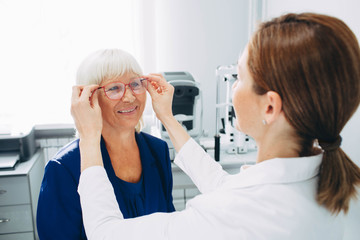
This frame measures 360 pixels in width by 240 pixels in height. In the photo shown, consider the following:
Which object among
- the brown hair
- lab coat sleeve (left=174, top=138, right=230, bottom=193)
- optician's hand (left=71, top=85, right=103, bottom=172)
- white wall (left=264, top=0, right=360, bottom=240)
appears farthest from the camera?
white wall (left=264, top=0, right=360, bottom=240)

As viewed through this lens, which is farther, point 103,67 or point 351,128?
point 351,128

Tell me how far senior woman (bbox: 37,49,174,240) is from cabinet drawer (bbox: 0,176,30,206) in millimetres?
1104

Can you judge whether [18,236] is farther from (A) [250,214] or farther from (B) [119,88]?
(A) [250,214]

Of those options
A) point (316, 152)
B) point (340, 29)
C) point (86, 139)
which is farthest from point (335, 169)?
point (86, 139)

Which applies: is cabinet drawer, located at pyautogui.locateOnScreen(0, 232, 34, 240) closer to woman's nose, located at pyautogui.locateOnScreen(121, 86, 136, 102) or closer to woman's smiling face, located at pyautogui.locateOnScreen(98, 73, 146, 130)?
woman's smiling face, located at pyautogui.locateOnScreen(98, 73, 146, 130)

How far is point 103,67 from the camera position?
4.14ft

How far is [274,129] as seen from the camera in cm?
81

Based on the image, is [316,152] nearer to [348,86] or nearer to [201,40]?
[348,86]

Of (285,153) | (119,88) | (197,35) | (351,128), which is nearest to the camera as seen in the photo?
(285,153)

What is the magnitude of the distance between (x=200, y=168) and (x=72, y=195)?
499 mm

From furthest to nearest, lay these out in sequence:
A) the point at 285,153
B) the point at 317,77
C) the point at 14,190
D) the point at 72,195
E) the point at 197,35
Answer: the point at 197,35 < the point at 14,190 < the point at 72,195 < the point at 285,153 < the point at 317,77

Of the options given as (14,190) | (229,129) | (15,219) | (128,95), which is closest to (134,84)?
(128,95)

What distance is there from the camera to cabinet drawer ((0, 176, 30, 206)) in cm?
213

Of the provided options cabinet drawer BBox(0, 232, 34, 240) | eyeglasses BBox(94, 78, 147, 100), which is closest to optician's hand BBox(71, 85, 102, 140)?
eyeglasses BBox(94, 78, 147, 100)
